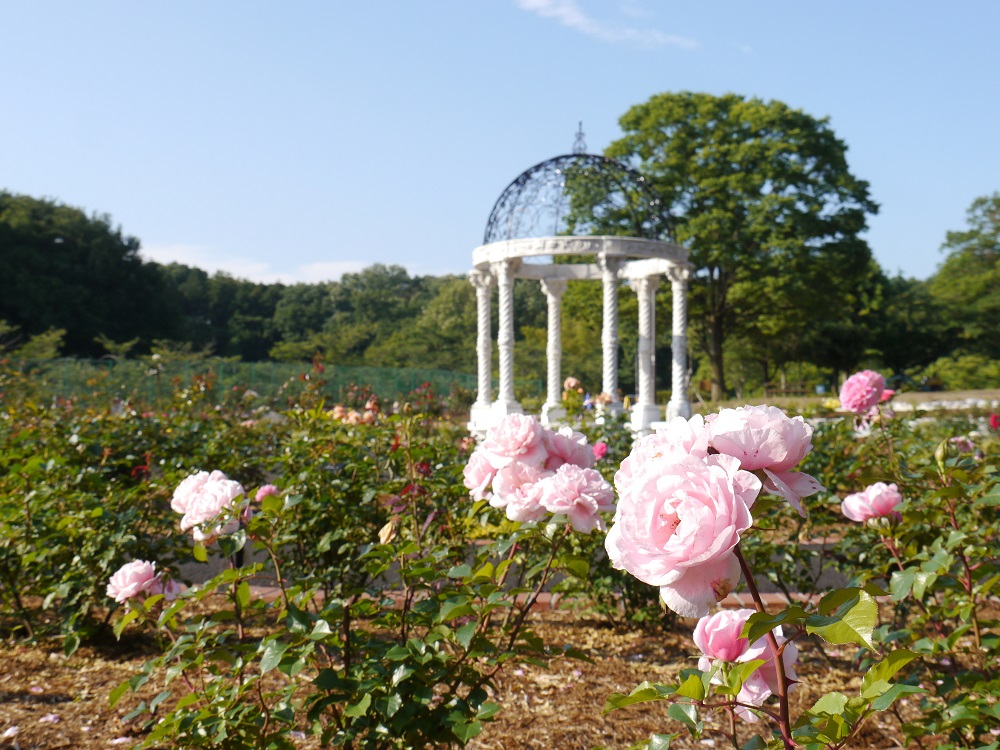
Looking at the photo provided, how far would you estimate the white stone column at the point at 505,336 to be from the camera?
15258mm

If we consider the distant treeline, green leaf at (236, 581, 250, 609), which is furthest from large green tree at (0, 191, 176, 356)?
green leaf at (236, 581, 250, 609)

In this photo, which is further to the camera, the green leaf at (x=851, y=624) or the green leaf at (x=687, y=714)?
the green leaf at (x=687, y=714)

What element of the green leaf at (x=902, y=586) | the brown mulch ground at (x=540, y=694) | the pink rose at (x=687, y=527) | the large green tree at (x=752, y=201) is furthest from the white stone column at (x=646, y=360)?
the pink rose at (x=687, y=527)

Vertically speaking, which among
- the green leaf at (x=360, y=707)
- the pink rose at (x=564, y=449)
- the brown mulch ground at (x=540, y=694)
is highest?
the pink rose at (x=564, y=449)

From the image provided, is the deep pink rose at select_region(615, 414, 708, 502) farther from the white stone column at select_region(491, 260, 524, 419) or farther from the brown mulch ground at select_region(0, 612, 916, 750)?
the white stone column at select_region(491, 260, 524, 419)

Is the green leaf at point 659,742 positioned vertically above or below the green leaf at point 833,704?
below

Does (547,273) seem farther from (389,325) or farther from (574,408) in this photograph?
(389,325)

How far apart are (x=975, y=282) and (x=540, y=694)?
41.8m

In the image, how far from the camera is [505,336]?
624 inches

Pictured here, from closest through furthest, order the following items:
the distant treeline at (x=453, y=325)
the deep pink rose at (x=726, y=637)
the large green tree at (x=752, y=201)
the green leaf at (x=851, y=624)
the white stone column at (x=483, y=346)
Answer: the green leaf at (x=851, y=624), the deep pink rose at (x=726, y=637), the white stone column at (x=483, y=346), the large green tree at (x=752, y=201), the distant treeline at (x=453, y=325)

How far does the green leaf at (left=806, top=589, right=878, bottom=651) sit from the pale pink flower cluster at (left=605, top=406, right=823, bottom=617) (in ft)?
0.37

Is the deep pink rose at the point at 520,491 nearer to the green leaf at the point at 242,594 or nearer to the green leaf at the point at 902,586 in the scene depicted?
the green leaf at the point at 242,594

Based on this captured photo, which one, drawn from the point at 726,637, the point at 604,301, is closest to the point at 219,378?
the point at 604,301

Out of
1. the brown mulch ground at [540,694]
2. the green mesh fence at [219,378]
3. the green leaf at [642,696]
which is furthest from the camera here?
the green mesh fence at [219,378]
